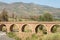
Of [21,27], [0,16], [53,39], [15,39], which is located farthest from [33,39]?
[0,16]

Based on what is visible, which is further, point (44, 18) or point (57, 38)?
point (44, 18)

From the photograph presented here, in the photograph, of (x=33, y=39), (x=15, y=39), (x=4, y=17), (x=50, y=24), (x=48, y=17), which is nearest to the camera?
(x=33, y=39)

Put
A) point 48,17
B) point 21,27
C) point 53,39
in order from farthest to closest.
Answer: point 48,17 → point 21,27 → point 53,39

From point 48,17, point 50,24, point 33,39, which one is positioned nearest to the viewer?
point 33,39

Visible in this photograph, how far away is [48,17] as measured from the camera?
284 ft

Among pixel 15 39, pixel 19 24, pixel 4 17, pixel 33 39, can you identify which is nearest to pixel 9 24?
pixel 19 24

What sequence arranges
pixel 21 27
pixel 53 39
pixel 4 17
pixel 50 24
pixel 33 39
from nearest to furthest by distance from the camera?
pixel 53 39 → pixel 33 39 → pixel 50 24 → pixel 21 27 → pixel 4 17

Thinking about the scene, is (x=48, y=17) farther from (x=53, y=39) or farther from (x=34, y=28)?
(x=53, y=39)

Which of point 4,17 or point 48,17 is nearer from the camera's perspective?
point 48,17

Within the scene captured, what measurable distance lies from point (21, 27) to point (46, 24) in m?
8.56

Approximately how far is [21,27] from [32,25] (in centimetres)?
410

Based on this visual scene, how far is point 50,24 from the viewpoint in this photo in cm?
5678

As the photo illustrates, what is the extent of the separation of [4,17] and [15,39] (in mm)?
45874

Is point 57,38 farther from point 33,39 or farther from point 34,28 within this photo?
point 34,28
